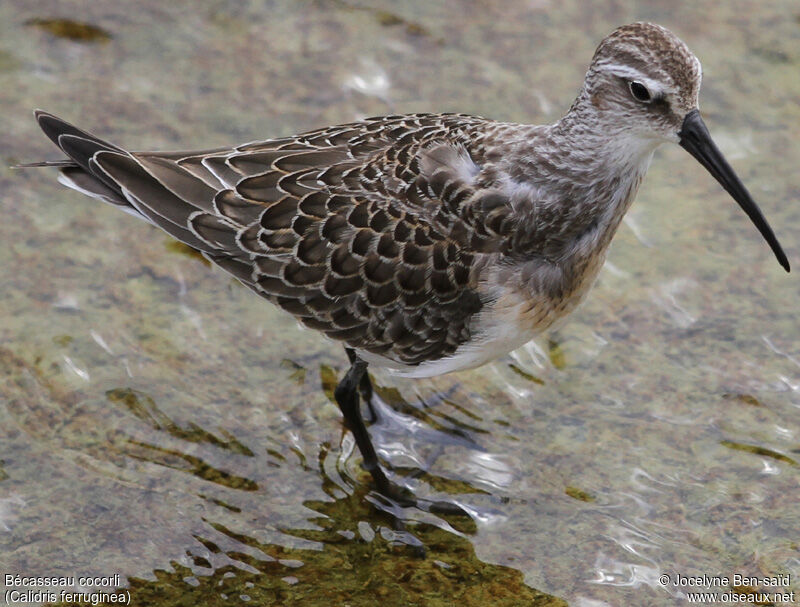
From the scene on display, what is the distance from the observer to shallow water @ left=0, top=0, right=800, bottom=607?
686 cm

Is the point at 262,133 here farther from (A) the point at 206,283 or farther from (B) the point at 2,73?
(B) the point at 2,73

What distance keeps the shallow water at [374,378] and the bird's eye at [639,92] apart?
228 centimetres

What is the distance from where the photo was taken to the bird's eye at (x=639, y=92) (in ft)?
20.8

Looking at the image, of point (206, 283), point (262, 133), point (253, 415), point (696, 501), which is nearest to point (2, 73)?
point (262, 133)

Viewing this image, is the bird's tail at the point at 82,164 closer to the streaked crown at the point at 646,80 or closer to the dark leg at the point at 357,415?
the dark leg at the point at 357,415

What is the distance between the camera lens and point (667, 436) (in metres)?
7.59

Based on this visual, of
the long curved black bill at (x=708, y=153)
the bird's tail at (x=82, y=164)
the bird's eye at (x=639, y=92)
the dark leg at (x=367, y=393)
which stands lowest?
the dark leg at (x=367, y=393)

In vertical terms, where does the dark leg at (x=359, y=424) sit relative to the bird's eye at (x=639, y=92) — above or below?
below

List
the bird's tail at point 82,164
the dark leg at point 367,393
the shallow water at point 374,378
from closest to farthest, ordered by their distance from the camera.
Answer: the shallow water at point 374,378 < the bird's tail at point 82,164 < the dark leg at point 367,393

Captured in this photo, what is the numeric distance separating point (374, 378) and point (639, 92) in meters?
3.03

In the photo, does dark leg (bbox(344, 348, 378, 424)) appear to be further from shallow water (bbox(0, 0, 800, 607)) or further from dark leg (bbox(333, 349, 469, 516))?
dark leg (bbox(333, 349, 469, 516))

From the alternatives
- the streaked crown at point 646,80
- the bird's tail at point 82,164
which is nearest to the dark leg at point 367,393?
the bird's tail at point 82,164

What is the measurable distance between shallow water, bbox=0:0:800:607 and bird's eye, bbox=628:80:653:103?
2283 mm

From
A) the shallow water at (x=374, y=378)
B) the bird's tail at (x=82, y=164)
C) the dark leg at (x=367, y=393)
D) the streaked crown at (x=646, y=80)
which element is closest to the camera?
the streaked crown at (x=646, y=80)
